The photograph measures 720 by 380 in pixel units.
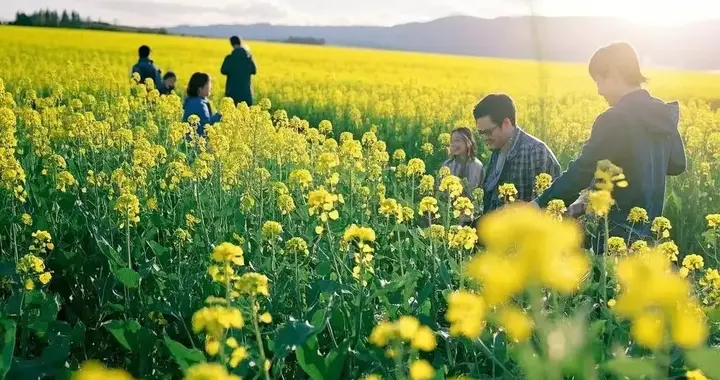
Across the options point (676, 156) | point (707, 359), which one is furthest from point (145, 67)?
point (707, 359)

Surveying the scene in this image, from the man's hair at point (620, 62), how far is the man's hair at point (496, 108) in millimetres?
970

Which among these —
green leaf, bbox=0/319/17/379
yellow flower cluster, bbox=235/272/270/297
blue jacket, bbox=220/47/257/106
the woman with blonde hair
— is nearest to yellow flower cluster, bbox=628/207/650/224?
the woman with blonde hair

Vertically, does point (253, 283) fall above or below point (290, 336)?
above

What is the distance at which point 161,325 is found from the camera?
3.31 m

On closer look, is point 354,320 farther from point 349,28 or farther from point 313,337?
point 349,28

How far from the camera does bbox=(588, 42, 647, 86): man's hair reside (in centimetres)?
379

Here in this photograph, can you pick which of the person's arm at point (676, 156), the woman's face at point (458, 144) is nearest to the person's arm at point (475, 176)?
the woman's face at point (458, 144)

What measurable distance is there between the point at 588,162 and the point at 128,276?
1982mm

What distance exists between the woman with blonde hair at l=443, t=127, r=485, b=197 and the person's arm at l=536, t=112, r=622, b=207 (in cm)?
150

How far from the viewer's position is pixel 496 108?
4801 mm

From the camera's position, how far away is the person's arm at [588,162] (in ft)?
12.4

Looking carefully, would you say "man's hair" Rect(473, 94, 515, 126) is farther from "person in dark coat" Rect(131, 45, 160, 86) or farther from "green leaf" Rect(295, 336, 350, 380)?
"person in dark coat" Rect(131, 45, 160, 86)

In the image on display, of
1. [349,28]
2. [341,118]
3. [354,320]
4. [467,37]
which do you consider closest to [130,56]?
[341,118]

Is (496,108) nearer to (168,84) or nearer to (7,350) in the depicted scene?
(7,350)
